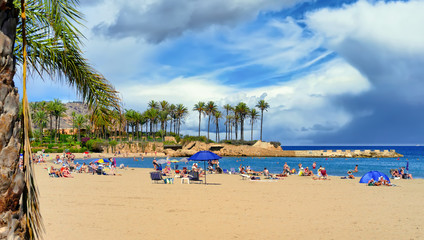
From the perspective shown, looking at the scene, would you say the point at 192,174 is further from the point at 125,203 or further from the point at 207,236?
the point at 207,236

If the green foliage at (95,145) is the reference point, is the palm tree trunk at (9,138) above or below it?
above

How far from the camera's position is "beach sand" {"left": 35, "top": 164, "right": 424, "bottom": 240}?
376 inches

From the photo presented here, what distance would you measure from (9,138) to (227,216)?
31.4 feet

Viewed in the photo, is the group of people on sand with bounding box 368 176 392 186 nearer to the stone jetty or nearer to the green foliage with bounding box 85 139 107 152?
the stone jetty

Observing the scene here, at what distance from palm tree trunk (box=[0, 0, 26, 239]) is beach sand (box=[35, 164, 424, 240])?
6218mm

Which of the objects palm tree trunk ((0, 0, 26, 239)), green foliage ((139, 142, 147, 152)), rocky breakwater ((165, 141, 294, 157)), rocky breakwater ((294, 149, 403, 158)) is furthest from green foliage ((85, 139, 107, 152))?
palm tree trunk ((0, 0, 26, 239))

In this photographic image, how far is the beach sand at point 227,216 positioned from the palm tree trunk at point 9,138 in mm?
6218

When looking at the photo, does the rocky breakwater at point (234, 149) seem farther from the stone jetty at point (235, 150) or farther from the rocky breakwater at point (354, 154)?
the rocky breakwater at point (354, 154)

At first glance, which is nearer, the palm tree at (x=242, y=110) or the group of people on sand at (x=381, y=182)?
the group of people on sand at (x=381, y=182)

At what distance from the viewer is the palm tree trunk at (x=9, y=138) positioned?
10.2 ft

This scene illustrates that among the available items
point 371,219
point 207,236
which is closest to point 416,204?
point 371,219

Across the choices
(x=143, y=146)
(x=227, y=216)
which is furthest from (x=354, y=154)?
(x=227, y=216)

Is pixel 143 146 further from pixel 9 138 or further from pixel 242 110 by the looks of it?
pixel 9 138

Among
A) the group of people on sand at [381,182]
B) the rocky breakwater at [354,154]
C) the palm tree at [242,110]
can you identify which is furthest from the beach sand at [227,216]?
the palm tree at [242,110]
